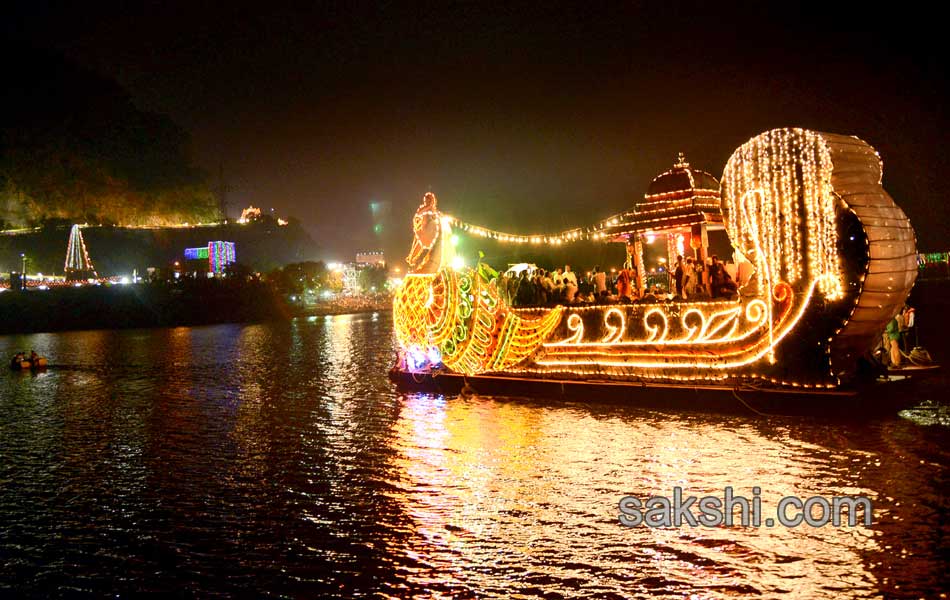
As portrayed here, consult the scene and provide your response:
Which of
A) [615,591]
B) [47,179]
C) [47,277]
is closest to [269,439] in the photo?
[615,591]

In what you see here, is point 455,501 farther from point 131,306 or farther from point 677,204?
point 131,306

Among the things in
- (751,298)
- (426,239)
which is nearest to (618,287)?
(751,298)

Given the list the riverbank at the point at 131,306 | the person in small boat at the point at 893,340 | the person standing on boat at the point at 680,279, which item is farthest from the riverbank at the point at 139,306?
the person in small boat at the point at 893,340

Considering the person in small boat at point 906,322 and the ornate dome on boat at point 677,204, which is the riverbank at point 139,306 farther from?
the person in small boat at point 906,322

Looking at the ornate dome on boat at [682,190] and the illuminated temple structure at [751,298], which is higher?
the ornate dome on boat at [682,190]

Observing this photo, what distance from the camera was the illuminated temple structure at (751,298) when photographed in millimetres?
12641

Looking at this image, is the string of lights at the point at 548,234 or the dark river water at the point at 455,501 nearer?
the dark river water at the point at 455,501

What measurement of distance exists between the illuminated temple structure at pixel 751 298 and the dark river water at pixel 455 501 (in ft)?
3.40

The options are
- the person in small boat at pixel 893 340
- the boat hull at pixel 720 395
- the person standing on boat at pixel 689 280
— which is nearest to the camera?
the boat hull at pixel 720 395

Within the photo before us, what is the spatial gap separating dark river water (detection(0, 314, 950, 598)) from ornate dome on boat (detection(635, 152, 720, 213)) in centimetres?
553

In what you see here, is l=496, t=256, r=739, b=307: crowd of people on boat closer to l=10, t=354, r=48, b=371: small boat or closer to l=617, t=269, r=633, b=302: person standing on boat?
l=617, t=269, r=633, b=302: person standing on boat

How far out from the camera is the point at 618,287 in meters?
18.0

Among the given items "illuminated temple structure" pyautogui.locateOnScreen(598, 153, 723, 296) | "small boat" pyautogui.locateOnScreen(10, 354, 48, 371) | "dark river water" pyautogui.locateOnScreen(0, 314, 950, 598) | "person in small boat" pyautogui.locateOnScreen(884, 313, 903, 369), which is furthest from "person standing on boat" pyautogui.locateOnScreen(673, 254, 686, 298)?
"small boat" pyautogui.locateOnScreen(10, 354, 48, 371)

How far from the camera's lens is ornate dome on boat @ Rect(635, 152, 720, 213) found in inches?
726
